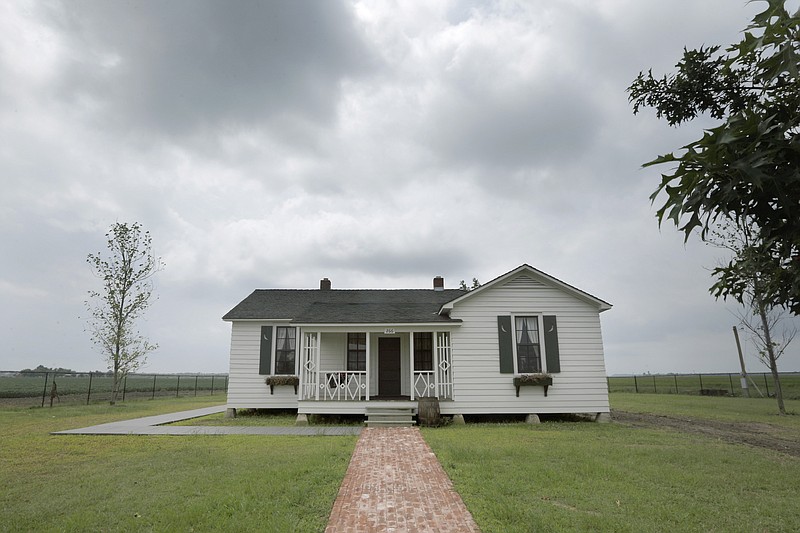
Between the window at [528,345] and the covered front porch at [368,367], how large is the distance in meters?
2.12

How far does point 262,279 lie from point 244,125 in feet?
36.1

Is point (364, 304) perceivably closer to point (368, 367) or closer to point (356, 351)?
point (356, 351)

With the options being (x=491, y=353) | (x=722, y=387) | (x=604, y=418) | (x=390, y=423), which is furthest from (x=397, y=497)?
(x=722, y=387)

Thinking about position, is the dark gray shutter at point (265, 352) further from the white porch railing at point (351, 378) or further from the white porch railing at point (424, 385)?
the white porch railing at point (424, 385)

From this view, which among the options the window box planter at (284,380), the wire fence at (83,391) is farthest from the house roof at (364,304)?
the wire fence at (83,391)

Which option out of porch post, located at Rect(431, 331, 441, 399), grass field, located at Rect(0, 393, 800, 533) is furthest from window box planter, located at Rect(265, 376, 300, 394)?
porch post, located at Rect(431, 331, 441, 399)

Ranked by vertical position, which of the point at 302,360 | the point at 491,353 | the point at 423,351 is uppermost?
the point at 423,351

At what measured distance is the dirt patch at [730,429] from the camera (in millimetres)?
9773

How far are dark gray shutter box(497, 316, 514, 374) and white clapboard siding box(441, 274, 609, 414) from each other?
0.49ft

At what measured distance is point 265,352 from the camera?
1495 centimetres

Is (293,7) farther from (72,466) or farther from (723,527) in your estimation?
(723,527)

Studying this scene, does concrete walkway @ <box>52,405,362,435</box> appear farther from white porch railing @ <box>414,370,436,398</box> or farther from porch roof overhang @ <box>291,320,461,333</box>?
porch roof overhang @ <box>291,320,461,333</box>

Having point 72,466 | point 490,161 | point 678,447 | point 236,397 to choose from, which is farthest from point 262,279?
point 678,447

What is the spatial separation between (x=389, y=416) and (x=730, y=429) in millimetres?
9345
